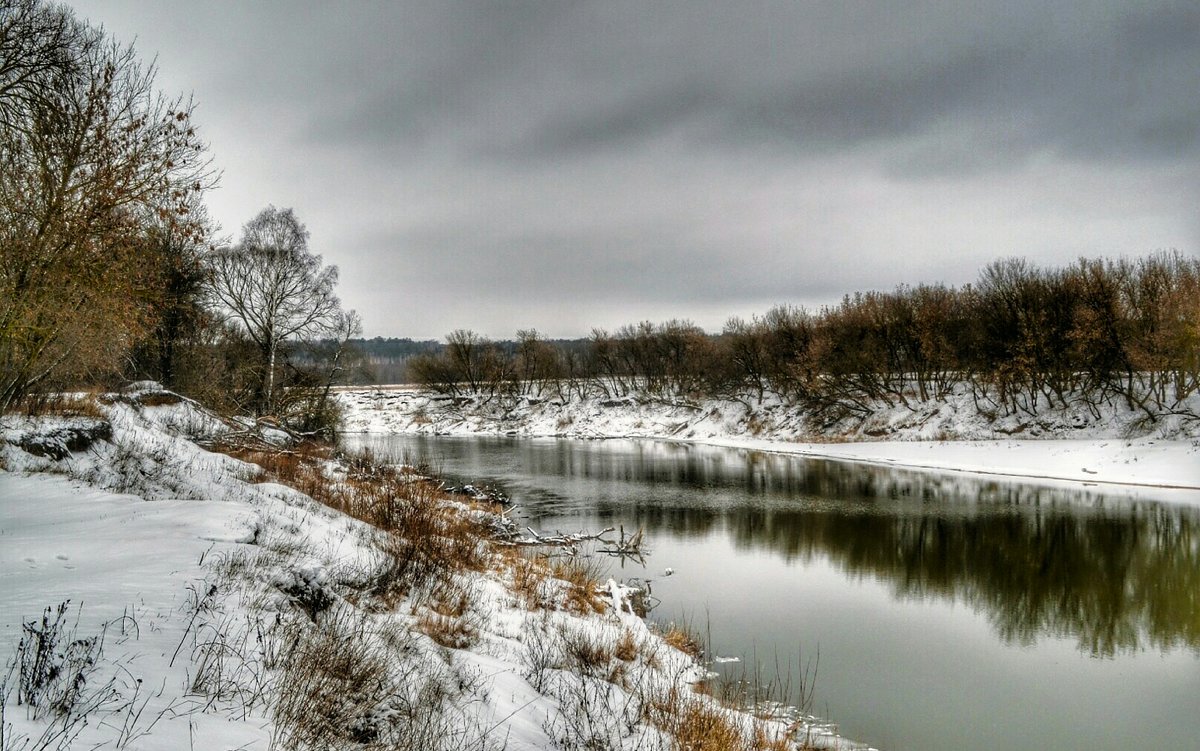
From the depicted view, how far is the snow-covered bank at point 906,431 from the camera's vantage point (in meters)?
25.2

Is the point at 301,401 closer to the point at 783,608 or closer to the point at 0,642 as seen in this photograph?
the point at 783,608

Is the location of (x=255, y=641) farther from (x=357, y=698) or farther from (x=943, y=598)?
(x=943, y=598)

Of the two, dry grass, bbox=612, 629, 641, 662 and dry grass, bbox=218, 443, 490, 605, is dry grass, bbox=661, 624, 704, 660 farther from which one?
dry grass, bbox=218, 443, 490, 605

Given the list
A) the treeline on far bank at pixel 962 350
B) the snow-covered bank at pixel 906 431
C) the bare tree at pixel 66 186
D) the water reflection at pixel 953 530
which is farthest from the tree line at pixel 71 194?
the treeline on far bank at pixel 962 350

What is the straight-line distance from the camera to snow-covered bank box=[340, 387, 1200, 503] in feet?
82.8

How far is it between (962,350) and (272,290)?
118ft

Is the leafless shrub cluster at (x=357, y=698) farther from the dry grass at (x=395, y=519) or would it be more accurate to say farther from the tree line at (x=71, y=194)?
the tree line at (x=71, y=194)

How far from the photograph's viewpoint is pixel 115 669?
3221mm

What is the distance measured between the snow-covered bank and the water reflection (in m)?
3.40

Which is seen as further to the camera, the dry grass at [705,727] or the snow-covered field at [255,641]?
the dry grass at [705,727]

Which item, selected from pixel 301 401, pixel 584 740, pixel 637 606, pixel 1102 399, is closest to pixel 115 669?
pixel 584 740

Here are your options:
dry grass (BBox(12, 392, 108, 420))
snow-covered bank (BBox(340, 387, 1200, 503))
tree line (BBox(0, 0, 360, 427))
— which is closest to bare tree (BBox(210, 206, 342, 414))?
snow-covered bank (BBox(340, 387, 1200, 503))

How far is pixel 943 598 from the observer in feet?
37.6

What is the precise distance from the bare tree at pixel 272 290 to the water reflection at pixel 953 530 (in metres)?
9.13
